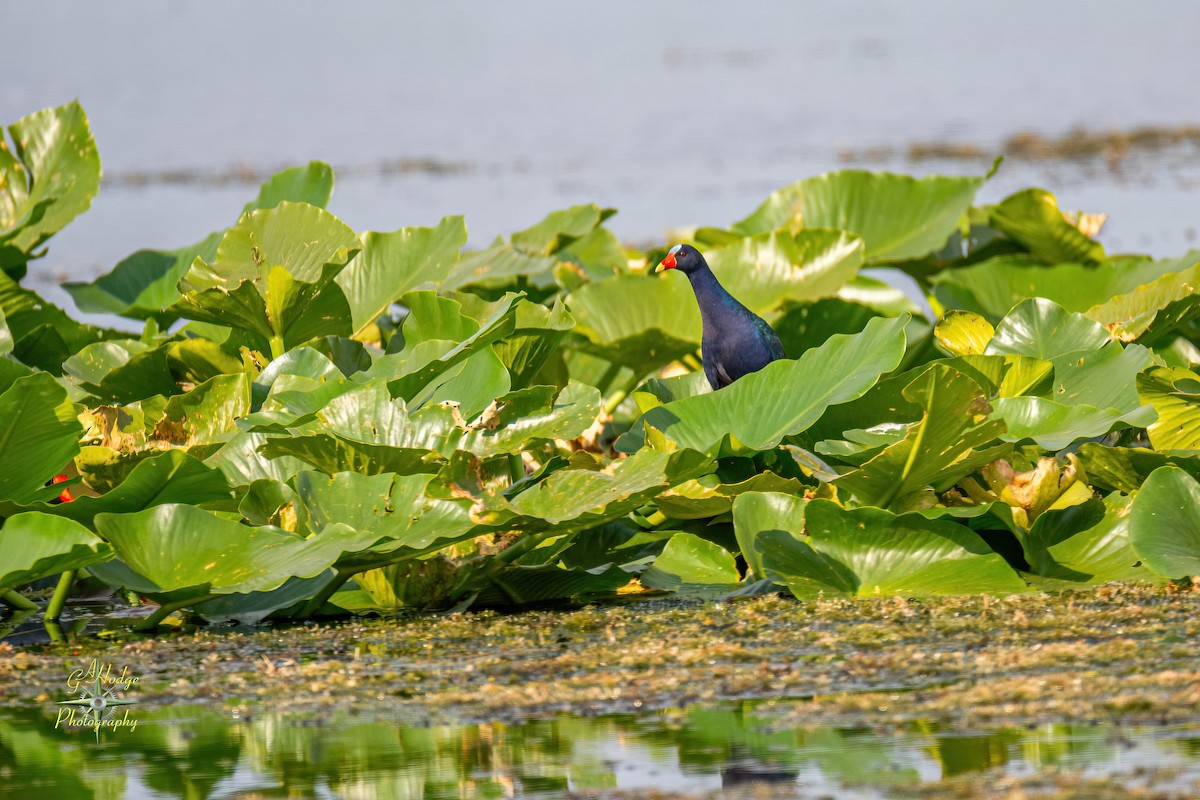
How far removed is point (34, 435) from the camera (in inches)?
113

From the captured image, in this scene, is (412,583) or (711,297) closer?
(412,583)

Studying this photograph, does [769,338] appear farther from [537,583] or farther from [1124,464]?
[537,583]

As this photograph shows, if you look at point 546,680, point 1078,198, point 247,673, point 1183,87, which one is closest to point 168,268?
point 247,673

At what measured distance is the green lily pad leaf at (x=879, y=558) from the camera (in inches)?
113

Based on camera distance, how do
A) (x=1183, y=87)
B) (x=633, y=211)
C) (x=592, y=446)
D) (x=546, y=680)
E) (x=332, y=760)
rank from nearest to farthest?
(x=332, y=760) < (x=546, y=680) < (x=592, y=446) < (x=633, y=211) < (x=1183, y=87)

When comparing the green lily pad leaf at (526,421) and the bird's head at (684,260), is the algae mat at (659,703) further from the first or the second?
the bird's head at (684,260)

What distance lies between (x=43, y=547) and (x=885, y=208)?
2732 mm

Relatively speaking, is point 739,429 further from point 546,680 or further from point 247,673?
point 247,673

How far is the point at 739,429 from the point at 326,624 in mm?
910

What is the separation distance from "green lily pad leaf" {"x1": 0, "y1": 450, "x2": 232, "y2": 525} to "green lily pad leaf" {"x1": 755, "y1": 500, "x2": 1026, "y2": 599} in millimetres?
1047

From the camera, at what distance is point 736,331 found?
3910 millimetres

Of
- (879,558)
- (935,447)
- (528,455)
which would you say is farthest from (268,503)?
(935,447)

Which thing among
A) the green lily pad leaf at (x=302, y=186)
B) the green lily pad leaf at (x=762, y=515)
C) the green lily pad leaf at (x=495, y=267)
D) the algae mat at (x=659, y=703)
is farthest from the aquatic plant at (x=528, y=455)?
the green lily pad leaf at (x=302, y=186)

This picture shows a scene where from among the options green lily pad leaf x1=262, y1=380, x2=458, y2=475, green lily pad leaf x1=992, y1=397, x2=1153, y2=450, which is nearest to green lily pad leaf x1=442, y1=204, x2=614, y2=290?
green lily pad leaf x1=262, y1=380, x2=458, y2=475
